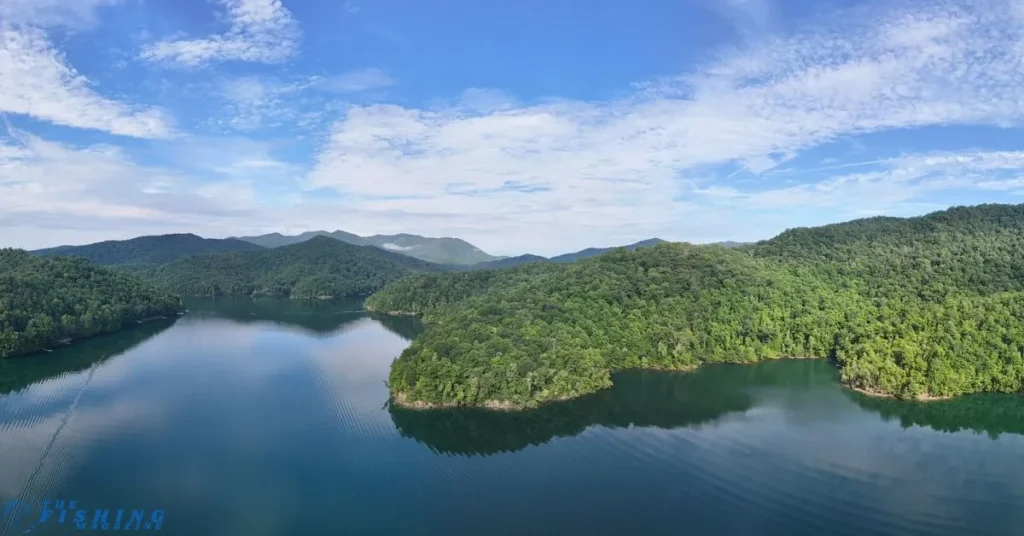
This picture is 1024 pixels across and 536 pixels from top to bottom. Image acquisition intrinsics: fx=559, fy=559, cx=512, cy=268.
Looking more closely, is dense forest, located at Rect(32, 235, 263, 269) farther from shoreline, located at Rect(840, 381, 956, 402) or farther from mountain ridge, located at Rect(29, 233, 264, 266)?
shoreline, located at Rect(840, 381, 956, 402)

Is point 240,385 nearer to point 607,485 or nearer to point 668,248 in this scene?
point 607,485

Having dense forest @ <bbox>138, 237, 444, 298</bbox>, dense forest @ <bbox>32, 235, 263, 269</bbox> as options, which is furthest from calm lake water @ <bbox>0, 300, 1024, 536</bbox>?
dense forest @ <bbox>32, 235, 263, 269</bbox>

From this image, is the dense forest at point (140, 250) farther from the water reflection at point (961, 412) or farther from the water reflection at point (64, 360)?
the water reflection at point (961, 412)

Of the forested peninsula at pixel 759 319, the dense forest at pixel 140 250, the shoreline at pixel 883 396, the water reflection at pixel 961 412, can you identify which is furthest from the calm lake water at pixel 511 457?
the dense forest at pixel 140 250

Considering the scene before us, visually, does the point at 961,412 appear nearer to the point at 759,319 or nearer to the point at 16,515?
the point at 759,319

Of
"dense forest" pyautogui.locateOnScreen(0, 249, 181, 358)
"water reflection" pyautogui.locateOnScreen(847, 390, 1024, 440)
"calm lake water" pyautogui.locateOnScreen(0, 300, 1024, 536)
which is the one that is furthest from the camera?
"dense forest" pyautogui.locateOnScreen(0, 249, 181, 358)

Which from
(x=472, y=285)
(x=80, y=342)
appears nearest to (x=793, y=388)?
(x=472, y=285)
